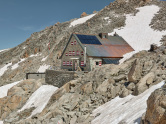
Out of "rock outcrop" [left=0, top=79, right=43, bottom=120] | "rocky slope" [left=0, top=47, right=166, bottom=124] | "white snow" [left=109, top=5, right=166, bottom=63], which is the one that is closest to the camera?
"rocky slope" [left=0, top=47, right=166, bottom=124]

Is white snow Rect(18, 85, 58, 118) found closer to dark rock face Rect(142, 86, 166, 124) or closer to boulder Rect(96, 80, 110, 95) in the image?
boulder Rect(96, 80, 110, 95)

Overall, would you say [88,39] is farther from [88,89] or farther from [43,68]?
[43,68]

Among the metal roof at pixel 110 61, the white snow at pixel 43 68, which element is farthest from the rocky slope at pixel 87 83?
the metal roof at pixel 110 61

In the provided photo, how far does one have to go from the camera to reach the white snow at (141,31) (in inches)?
1742

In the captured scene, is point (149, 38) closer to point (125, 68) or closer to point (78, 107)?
point (125, 68)

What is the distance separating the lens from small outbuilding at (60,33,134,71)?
104 ft

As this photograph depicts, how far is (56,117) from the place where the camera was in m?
16.3

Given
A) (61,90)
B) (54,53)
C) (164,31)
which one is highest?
(164,31)

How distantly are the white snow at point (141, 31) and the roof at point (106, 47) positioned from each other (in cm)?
250

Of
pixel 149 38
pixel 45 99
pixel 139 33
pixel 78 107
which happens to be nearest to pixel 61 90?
pixel 45 99

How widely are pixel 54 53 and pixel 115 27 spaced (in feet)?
75.7

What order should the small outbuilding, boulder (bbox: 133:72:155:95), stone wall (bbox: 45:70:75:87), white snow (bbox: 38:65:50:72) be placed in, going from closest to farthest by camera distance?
boulder (bbox: 133:72:155:95), stone wall (bbox: 45:70:75:87), the small outbuilding, white snow (bbox: 38:65:50:72)

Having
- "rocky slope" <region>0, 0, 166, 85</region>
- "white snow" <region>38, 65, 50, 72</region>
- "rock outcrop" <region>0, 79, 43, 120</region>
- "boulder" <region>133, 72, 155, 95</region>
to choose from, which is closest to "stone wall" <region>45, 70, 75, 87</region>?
"rock outcrop" <region>0, 79, 43, 120</region>

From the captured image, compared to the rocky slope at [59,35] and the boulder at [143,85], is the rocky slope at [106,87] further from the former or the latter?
the rocky slope at [59,35]
